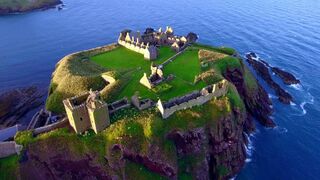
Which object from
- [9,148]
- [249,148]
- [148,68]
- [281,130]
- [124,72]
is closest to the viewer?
[9,148]

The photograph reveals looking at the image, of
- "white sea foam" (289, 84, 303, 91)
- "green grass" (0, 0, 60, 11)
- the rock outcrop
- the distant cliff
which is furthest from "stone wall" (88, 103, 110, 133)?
"green grass" (0, 0, 60, 11)

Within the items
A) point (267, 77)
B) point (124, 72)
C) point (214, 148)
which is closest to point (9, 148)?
point (124, 72)

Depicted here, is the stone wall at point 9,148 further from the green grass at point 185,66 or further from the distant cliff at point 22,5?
the distant cliff at point 22,5

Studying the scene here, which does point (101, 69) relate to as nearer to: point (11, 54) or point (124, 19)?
point (11, 54)

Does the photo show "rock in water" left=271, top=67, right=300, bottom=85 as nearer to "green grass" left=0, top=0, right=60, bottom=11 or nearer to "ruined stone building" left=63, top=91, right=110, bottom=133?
"ruined stone building" left=63, top=91, right=110, bottom=133

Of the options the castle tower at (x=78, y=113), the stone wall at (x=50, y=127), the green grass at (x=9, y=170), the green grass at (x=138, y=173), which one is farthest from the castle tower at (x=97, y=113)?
the green grass at (x=9, y=170)

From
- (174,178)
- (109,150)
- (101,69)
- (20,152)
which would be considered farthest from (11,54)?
(174,178)

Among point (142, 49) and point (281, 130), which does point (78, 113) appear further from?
point (281, 130)
